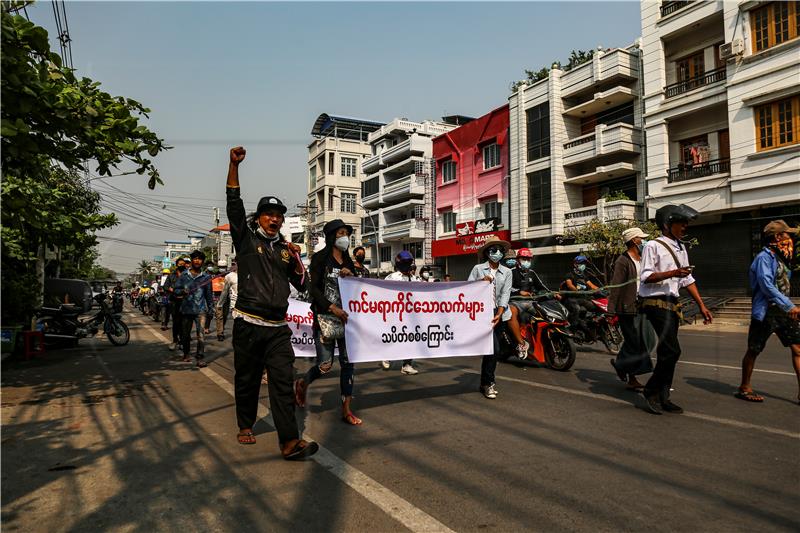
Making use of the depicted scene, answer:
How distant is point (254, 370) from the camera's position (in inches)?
167

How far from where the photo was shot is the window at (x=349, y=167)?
5838cm

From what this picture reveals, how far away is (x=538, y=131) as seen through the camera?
2888cm

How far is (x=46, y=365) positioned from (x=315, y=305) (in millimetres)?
6915

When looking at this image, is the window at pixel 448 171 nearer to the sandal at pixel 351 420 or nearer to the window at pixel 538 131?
the window at pixel 538 131

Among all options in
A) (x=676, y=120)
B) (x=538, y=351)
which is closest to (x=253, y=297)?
(x=538, y=351)

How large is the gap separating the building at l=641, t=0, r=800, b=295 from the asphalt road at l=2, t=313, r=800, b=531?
609 inches

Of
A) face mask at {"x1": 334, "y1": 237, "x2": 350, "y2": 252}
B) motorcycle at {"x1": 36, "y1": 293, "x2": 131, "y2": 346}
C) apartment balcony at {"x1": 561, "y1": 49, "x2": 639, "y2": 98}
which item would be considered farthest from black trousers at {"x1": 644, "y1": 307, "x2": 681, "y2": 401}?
apartment balcony at {"x1": 561, "y1": 49, "x2": 639, "y2": 98}

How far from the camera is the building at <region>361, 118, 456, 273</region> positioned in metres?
40.0

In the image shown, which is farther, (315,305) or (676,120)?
(676,120)

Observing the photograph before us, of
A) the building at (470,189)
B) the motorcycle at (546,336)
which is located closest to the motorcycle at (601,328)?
the motorcycle at (546,336)

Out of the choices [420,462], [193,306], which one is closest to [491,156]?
[193,306]

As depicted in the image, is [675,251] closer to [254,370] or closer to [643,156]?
[254,370]

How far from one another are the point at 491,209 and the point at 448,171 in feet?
18.9

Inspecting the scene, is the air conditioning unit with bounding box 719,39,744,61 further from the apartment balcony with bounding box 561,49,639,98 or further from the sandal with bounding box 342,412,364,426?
the sandal with bounding box 342,412,364,426
